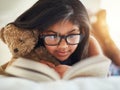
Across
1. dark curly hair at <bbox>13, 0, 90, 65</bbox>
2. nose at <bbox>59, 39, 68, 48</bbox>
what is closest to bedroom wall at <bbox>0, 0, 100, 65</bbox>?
dark curly hair at <bbox>13, 0, 90, 65</bbox>

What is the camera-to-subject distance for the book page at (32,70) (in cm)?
79

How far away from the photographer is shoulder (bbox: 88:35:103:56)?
2.71 ft

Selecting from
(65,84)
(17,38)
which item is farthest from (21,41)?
(65,84)

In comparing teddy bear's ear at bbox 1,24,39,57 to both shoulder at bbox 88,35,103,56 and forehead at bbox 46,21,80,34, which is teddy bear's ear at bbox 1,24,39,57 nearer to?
forehead at bbox 46,21,80,34

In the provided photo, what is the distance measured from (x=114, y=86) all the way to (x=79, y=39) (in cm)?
15

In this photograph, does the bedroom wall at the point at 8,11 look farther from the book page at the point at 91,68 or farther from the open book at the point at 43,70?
the book page at the point at 91,68

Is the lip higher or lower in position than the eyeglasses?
lower

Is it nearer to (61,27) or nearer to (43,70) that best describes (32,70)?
(43,70)

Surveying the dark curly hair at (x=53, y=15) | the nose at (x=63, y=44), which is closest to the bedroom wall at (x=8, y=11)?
the dark curly hair at (x=53, y=15)

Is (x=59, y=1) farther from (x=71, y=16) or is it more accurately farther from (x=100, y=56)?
(x=100, y=56)

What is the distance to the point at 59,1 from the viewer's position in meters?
0.81

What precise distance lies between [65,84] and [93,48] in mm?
126

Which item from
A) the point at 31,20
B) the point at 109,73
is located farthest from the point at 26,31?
the point at 109,73

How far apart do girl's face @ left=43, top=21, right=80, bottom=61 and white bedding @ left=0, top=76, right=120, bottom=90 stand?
0.07 m
